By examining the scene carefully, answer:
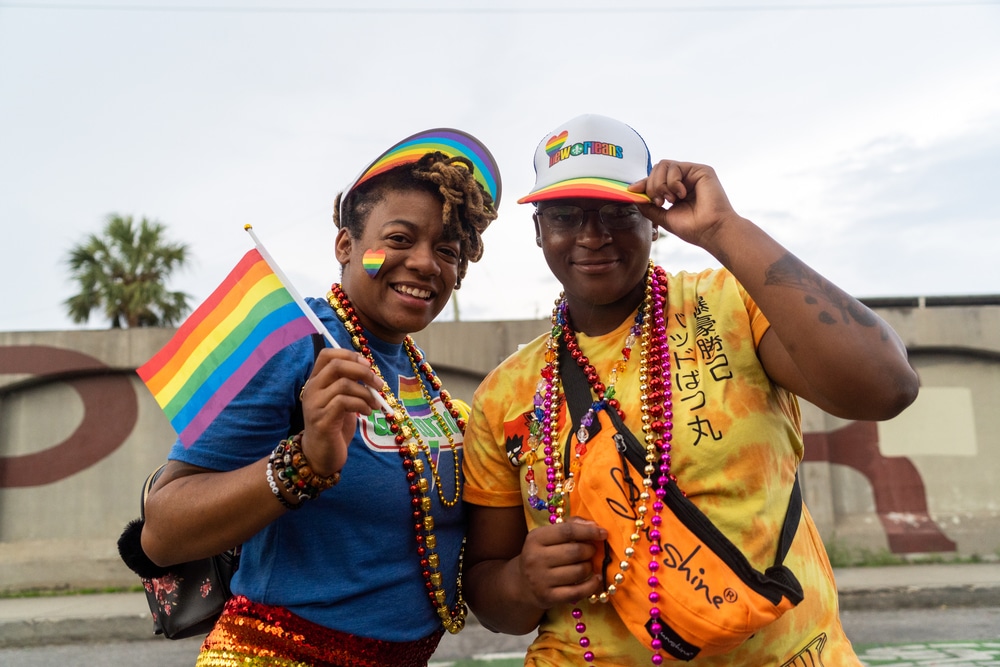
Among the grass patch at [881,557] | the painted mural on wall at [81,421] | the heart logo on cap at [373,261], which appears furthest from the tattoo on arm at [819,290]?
the painted mural on wall at [81,421]

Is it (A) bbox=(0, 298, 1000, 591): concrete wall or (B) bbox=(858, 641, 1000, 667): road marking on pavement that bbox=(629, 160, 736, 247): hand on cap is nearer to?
(B) bbox=(858, 641, 1000, 667): road marking on pavement

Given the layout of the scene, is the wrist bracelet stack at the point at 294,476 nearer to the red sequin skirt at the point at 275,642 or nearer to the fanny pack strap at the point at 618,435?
the red sequin skirt at the point at 275,642

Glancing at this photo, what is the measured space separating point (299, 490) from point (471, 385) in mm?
8707

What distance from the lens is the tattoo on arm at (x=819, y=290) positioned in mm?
1870

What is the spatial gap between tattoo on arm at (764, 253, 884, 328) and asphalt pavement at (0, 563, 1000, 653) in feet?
18.4

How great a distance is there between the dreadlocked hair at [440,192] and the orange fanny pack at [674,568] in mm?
841

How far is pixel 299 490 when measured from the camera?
73.6 inches

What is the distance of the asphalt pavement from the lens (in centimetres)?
782

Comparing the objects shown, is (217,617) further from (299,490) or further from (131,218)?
(131,218)

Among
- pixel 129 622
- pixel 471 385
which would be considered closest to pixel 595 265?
pixel 129 622

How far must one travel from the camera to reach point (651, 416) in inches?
83.9

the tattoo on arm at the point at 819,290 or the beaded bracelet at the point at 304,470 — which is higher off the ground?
the tattoo on arm at the point at 819,290

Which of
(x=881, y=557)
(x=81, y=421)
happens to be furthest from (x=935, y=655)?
(x=81, y=421)

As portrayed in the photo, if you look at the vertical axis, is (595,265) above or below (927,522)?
above
